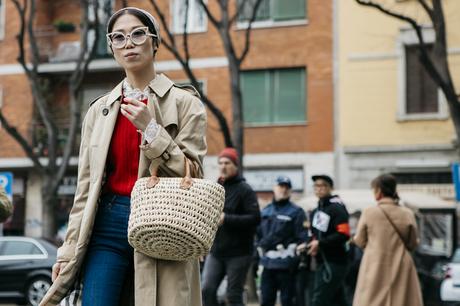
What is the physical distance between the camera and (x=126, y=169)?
162 inches

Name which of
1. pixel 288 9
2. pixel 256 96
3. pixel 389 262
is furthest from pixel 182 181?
pixel 288 9

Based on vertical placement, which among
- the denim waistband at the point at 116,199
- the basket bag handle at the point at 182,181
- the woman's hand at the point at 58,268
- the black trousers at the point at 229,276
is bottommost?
the black trousers at the point at 229,276

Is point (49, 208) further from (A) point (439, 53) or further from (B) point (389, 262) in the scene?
(B) point (389, 262)

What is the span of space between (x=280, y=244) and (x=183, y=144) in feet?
24.3

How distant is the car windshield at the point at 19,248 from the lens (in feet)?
63.6

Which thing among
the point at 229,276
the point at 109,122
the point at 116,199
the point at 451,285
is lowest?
the point at 451,285

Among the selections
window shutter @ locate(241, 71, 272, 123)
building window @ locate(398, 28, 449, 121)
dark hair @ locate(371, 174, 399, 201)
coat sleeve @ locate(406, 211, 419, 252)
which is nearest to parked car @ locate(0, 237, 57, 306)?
dark hair @ locate(371, 174, 399, 201)

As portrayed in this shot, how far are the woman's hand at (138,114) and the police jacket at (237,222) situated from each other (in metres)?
5.78

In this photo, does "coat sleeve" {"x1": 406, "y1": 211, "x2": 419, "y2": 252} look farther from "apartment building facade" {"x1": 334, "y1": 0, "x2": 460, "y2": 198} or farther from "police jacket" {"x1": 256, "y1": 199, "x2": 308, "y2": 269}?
"apartment building facade" {"x1": 334, "y1": 0, "x2": 460, "y2": 198}

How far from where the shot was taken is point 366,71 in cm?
2730

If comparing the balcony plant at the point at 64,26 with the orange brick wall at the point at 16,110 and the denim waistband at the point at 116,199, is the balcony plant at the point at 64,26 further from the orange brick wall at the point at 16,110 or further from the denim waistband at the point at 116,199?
the denim waistband at the point at 116,199

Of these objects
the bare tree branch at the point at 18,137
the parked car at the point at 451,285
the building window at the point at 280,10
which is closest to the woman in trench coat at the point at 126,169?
the parked car at the point at 451,285

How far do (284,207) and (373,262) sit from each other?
73.0 inches

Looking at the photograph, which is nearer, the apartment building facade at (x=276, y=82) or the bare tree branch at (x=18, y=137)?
the bare tree branch at (x=18, y=137)
